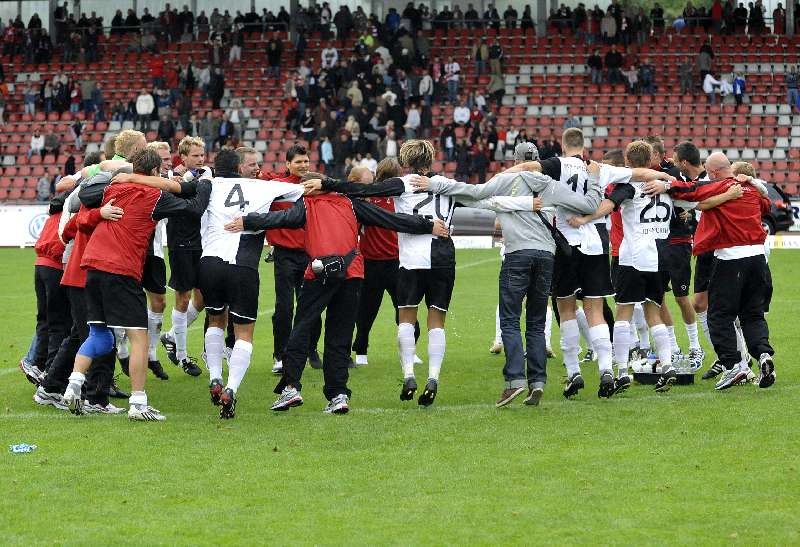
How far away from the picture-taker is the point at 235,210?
32.4 ft

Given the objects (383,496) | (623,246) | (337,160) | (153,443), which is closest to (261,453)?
(153,443)

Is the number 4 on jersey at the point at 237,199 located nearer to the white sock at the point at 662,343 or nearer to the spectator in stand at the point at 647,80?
the white sock at the point at 662,343

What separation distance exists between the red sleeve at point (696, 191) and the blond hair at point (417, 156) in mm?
2081

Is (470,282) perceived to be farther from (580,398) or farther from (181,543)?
(181,543)

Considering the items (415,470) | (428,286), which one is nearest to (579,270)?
(428,286)

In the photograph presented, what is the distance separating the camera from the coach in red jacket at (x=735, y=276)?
10.7 meters

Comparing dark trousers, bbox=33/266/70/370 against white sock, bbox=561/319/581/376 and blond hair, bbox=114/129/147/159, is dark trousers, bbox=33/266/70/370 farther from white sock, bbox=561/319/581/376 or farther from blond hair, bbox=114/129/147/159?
white sock, bbox=561/319/581/376

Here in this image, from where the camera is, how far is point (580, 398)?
10648 millimetres

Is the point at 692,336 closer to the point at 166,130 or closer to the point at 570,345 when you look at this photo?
the point at 570,345

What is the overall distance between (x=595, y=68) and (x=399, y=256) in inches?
1123

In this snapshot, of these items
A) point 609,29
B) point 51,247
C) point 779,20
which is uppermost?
point 779,20

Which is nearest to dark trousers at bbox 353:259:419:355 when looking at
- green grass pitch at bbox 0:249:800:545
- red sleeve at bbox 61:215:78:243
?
green grass pitch at bbox 0:249:800:545

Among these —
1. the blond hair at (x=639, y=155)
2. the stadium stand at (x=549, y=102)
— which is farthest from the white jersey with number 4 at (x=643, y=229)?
the stadium stand at (x=549, y=102)

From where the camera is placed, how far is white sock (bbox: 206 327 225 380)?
10.1 meters
